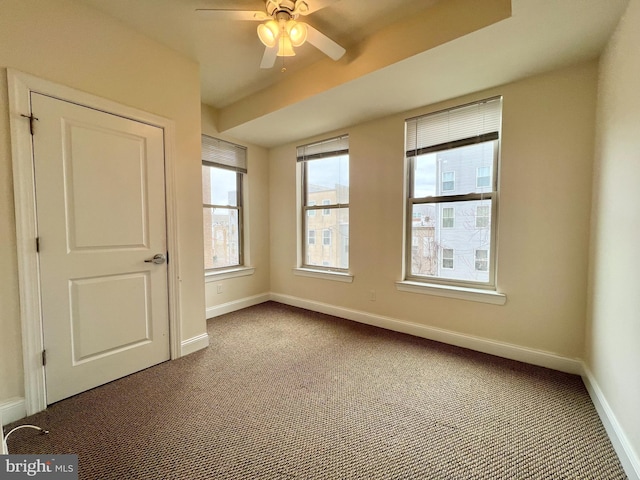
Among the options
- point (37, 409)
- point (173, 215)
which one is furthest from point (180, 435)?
point (173, 215)

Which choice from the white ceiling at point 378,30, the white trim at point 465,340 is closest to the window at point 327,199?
the white trim at point 465,340

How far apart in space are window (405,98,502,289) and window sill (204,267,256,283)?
2.15 metres

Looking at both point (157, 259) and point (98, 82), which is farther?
point (157, 259)

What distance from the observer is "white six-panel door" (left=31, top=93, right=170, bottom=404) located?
1689mm

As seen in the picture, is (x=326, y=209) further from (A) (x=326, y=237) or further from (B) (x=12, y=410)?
(B) (x=12, y=410)

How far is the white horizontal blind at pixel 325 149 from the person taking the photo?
3299 millimetres

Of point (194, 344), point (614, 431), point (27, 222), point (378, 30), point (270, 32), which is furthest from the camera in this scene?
point (194, 344)

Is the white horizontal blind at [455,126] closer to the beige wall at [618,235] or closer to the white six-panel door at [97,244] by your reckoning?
the beige wall at [618,235]

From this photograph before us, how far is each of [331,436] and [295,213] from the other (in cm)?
277

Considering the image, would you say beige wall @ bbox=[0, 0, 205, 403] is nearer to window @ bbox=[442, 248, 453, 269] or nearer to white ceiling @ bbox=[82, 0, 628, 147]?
white ceiling @ bbox=[82, 0, 628, 147]

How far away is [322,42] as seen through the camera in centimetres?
182

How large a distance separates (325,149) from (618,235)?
2.81 m

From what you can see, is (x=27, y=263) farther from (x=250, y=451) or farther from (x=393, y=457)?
(x=393, y=457)

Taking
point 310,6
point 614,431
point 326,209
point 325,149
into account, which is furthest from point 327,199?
point 614,431
